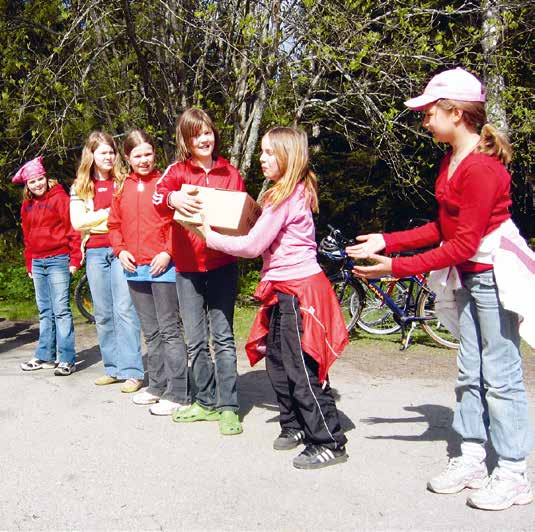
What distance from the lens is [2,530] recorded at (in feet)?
10.4

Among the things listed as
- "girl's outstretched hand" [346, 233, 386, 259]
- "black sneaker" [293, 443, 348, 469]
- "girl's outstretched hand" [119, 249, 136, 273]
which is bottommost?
"black sneaker" [293, 443, 348, 469]

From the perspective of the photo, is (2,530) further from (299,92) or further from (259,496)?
(299,92)

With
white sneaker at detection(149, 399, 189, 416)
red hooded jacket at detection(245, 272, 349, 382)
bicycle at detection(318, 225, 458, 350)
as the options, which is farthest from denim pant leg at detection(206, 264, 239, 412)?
bicycle at detection(318, 225, 458, 350)

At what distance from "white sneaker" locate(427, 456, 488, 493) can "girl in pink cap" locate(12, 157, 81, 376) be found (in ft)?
12.0

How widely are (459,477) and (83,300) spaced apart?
7.03 m

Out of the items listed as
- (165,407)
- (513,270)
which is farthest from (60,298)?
(513,270)

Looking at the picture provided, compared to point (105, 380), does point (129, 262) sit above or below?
above

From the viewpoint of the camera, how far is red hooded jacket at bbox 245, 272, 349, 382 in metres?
3.95

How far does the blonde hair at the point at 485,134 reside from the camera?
3.34m

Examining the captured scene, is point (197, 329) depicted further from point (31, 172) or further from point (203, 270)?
point (31, 172)

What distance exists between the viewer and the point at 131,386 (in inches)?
217

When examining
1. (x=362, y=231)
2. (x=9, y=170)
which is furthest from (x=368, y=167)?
(x=9, y=170)

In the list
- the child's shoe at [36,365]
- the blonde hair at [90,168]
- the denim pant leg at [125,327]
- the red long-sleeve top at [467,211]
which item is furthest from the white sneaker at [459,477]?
the child's shoe at [36,365]

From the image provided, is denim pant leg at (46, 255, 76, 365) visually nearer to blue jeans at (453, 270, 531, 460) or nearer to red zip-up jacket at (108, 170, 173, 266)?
red zip-up jacket at (108, 170, 173, 266)
